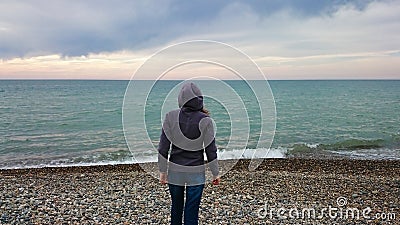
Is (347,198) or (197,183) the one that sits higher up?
(197,183)

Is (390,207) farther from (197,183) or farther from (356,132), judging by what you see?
(356,132)

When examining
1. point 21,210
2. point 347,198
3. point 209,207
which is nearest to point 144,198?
point 209,207

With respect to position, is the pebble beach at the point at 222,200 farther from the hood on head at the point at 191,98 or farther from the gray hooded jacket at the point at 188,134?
the hood on head at the point at 191,98

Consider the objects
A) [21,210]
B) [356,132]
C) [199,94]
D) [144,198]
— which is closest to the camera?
[199,94]

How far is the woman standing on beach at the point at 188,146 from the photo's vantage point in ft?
13.2

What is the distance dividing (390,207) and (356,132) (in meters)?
19.4

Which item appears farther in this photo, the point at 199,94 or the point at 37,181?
the point at 37,181

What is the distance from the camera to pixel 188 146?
409cm

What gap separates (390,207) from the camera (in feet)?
22.6

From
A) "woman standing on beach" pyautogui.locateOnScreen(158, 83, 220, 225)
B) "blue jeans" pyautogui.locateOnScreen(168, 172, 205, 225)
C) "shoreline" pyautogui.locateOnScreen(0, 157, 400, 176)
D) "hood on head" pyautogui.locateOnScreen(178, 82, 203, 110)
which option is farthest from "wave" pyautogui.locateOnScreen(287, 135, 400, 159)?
"hood on head" pyautogui.locateOnScreen(178, 82, 203, 110)

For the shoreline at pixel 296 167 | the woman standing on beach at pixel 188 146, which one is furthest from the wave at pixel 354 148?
the woman standing on beach at pixel 188 146

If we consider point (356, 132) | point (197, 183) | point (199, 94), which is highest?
point (199, 94)

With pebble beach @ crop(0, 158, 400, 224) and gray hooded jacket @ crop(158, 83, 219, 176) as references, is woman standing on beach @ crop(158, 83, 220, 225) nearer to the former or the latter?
gray hooded jacket @ crop(158, 83, 219, 176)

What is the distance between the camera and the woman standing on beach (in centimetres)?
403
